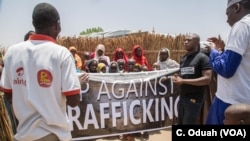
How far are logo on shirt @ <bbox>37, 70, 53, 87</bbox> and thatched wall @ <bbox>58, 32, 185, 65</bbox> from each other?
8.80 m

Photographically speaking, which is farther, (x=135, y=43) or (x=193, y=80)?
(x=135, y=43)

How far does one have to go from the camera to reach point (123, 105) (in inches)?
239

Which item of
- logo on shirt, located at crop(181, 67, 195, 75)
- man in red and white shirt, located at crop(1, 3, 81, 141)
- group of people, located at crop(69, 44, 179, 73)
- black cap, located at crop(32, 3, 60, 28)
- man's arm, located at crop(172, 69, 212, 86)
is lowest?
group of people, located at crop(69, 44, 179, 73)

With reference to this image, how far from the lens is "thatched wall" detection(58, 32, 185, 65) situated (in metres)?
11.5

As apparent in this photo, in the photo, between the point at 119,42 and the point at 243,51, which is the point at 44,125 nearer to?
the point at 243,51

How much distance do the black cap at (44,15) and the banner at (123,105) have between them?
308 cm

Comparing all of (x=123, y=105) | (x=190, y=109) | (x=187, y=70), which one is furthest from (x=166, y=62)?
(x=190, y=109)

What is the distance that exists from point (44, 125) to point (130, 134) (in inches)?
151

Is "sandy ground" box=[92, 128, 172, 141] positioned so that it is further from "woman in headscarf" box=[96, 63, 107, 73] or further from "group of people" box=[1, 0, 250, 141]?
"group of people" box=[1, 0, 250, 141]

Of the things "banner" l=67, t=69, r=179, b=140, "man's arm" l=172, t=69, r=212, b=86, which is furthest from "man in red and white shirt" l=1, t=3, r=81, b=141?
"banner" l=67, t=69, r=179, b=140

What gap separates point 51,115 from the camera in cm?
255

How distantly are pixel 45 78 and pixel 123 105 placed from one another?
363cm

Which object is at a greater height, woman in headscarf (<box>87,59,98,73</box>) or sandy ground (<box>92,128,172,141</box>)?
woman in headscarf (<box>87,59,98,73</box>)

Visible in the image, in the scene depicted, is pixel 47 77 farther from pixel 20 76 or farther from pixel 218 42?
pixel 218 42
